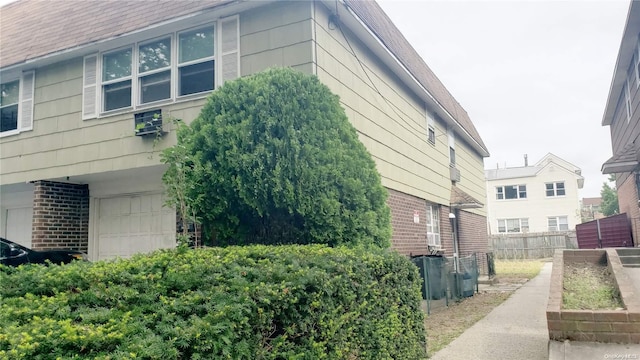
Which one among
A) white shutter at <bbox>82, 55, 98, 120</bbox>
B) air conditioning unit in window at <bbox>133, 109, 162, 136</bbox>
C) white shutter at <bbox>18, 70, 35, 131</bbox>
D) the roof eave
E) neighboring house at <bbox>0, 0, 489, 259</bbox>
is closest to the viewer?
neighboring house at <bbox>0, 0, 489, 259</bbox>

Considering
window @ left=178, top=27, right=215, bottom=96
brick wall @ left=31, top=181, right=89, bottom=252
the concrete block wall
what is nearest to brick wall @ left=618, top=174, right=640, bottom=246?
the concrete block wall

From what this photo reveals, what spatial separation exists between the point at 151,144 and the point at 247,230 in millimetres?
3246

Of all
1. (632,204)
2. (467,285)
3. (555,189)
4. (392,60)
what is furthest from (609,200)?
(392,60)

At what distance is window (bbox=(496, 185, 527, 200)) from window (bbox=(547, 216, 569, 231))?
2554 mm

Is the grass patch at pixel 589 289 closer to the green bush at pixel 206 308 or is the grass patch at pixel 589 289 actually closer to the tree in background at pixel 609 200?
the green bush at pixel 206 308

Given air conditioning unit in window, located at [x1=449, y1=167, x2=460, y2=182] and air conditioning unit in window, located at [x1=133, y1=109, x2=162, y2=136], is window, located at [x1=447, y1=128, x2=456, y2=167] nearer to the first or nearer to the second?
air conditioning unit in window, located at [x1=449, y1=167, x2=460, y2=182]

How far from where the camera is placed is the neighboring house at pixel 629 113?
11.4 metres

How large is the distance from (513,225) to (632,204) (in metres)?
23.1

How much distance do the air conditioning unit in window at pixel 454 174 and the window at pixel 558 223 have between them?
2375cm

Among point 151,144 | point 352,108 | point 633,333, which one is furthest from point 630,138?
point 151,144

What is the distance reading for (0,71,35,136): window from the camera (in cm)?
978

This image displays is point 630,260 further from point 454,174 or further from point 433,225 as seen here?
point 454,174

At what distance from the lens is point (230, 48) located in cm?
792

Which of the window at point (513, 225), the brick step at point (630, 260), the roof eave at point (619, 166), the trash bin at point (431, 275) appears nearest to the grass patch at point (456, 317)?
the trash bin at point (431, 275)
